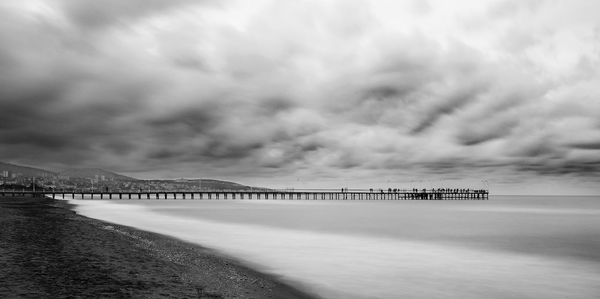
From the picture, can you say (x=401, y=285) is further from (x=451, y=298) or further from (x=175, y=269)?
(x=175, y=269)

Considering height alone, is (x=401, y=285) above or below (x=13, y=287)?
below

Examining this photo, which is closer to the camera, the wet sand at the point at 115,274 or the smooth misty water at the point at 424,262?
the wet sand at the point at 115,274

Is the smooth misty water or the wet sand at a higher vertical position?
the wet sand

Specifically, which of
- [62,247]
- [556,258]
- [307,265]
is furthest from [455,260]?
[62,247]

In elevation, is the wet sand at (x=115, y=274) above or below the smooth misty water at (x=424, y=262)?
above

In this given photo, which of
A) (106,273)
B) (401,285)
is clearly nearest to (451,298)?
(401,285)

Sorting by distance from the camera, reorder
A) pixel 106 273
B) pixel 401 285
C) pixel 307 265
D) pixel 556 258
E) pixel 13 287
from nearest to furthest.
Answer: pixel 13 287, pixel 106 273, pixel 401 285, pixel 307 265, pixel 556 258

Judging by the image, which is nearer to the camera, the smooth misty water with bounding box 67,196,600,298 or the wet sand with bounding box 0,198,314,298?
the wet sand with bounding box 0,198,314,298

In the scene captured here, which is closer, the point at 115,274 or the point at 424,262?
the point at 115,274

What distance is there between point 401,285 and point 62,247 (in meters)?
12.8

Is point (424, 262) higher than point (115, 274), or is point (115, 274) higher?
point (115, 274)

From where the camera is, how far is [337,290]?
13.6 m

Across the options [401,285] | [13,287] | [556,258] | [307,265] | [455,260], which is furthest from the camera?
[556,258]

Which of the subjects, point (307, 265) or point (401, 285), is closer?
point (401, 285)
